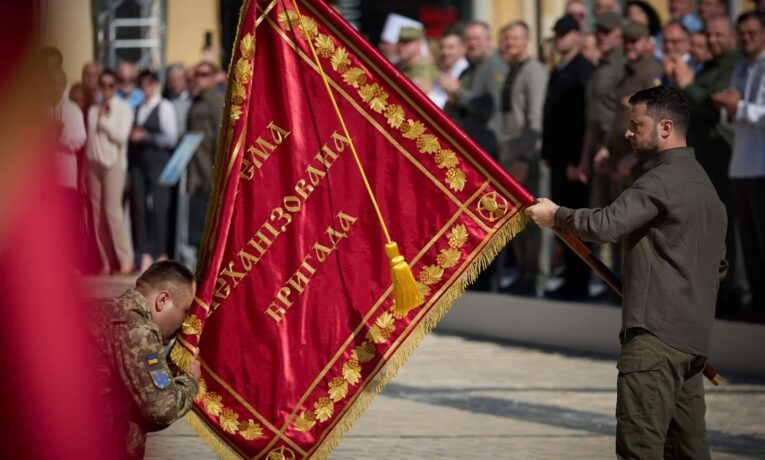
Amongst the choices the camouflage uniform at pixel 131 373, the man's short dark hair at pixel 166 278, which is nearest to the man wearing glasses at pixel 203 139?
the man's short dark hair at pixel 166 278

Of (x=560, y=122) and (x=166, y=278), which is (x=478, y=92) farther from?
Answer: (x=166, y=278)

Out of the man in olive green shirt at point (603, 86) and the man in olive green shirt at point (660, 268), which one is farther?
the man in olive green shirt at point (603, 86)

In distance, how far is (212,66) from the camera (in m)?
19.9

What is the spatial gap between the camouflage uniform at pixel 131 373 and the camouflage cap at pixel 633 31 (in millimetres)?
7467

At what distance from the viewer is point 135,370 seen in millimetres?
5426

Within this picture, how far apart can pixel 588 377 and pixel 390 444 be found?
325 centimetres

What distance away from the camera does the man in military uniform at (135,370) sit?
5.41 meters

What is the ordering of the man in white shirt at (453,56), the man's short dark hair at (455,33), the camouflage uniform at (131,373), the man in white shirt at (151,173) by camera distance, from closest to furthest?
the camouflage uniform at (131,373) → the man in white shirt at (453,56) → the man's short dark hair at (455,33) → the man in white shirt at (151,173)

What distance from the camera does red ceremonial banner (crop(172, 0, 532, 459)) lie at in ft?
20.8

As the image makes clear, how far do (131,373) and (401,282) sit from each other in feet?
4.10

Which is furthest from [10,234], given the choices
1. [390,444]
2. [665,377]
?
[390,444]

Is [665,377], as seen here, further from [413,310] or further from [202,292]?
[202,292]

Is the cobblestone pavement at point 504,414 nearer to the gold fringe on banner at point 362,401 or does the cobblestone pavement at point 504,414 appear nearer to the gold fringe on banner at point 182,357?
the gold fringe on banner at point 362,401

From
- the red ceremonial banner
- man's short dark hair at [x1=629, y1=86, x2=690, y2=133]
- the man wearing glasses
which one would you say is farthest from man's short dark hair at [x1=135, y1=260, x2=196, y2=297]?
the man wearing glasses
